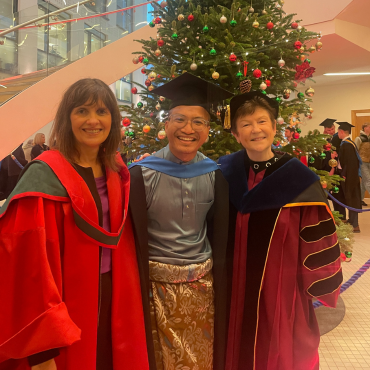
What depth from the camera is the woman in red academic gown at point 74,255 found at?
1.17m

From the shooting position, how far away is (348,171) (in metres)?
2.21

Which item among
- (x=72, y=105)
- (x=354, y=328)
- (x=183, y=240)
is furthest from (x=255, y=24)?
(x=354, y=328)

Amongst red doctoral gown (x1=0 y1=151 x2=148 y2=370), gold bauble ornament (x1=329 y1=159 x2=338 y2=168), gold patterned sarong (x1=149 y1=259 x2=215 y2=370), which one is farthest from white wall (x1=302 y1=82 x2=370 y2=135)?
red doctoral gown (x1=0 y1=151 x2=148 y2=370)

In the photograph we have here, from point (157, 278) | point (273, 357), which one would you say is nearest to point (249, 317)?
point (273, 357)

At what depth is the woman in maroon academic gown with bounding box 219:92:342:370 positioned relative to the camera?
5.53 ft

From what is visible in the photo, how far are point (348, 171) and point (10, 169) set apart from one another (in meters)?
2.41

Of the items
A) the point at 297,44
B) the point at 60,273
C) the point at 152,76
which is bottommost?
the point at 60,273

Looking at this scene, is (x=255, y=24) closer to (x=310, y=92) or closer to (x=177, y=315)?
(x=310, y=92)

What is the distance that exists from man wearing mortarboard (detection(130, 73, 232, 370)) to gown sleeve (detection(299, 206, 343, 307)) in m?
0.47

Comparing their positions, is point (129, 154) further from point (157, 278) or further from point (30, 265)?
point (30, 265)

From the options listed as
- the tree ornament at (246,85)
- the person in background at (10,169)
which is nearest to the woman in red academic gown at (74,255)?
the person in background at (10,169)

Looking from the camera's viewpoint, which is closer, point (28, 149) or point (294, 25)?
point (28, 149)

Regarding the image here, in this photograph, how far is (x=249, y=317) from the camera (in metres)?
1.77

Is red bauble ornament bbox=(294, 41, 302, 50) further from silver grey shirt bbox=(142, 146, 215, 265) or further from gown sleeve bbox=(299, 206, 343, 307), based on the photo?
silver grey shirt bbox=(142, 146, 215, 265)
